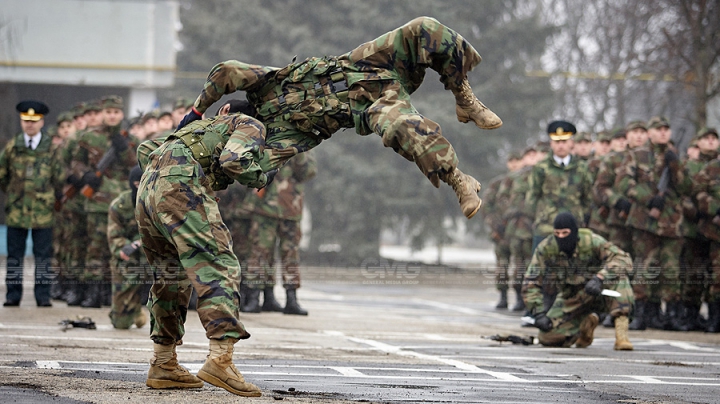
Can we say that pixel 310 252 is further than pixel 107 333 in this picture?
Yes

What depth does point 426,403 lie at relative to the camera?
19.7ft

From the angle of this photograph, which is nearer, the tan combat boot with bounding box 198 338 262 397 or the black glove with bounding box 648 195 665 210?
the tan combat boot with bounding box 198 338 262 397

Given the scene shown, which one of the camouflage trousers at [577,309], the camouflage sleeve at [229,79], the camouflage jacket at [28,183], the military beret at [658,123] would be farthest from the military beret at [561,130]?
the camouflage sleeve at [229,79]

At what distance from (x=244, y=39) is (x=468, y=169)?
7347 millimetres

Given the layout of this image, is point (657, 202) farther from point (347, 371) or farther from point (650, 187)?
point (347, 371)

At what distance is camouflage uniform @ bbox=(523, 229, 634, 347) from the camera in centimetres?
1023

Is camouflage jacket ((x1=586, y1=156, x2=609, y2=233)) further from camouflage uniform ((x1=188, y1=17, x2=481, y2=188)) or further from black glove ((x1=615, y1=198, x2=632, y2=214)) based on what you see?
camouflage uniform ((x1=188, y1=17, x2=481, y2=188))

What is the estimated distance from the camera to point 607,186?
13.8m

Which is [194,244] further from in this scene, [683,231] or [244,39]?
[244,39]

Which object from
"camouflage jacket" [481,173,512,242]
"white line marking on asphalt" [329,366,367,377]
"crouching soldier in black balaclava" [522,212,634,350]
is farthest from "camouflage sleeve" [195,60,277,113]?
"camouflage jacket" [481,173,512,242]

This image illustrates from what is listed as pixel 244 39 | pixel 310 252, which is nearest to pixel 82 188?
pixel 310 252

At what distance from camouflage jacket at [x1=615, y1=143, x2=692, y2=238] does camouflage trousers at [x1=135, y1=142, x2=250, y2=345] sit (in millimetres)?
8067

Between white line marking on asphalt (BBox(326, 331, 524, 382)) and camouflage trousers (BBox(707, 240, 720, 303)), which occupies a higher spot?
camouflage trousers (BBox(707, 240, 720, 303))

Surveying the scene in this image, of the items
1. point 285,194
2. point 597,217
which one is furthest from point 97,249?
point 597,217
